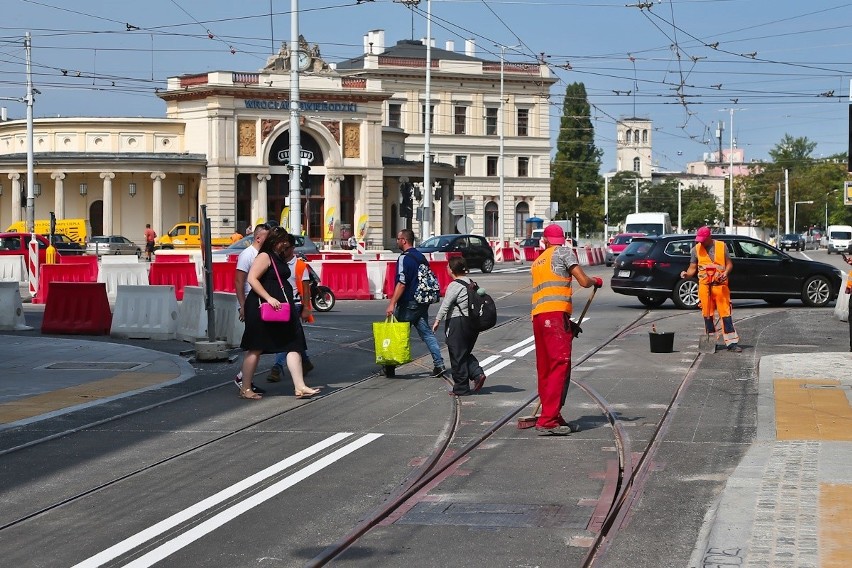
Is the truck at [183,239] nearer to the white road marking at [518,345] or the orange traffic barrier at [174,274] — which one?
the orange traffic barrier at [174,274]

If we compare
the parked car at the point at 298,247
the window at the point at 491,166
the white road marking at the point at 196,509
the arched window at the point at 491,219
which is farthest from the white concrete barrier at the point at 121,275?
the window at the point at 491,166

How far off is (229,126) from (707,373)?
61.7 metres

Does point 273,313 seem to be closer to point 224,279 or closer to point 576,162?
point 224,279

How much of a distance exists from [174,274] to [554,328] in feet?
69.0

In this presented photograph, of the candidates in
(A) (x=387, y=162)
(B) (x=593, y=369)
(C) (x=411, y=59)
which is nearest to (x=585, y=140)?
(C) (x=411, y=59)

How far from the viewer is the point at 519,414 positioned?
12258 millimetres

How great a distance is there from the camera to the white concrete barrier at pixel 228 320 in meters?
19.4

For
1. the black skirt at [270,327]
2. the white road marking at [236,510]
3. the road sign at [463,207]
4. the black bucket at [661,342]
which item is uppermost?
the road sign at [463,207]

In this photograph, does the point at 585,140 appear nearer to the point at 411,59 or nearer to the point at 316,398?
the point at 411,59

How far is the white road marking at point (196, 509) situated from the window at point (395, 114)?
3587 inches

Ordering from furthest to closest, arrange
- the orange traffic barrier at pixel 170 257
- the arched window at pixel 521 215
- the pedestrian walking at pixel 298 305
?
the arched window at pixel 521 215 < the orange traffic barrier at pixel 170 257 < the pedestrian walking at pixel 298 305

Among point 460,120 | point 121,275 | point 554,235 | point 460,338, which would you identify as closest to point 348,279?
point 121,275

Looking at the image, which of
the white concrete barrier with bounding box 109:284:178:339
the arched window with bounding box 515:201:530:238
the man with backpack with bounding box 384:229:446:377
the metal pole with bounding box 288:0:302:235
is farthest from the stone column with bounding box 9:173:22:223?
the man with backpack with bounding box 384:229:446:377

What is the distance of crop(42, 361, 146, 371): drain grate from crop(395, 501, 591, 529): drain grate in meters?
9.38
